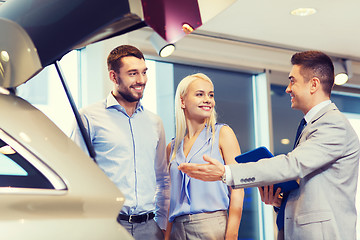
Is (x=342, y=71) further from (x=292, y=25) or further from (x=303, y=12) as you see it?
(x=303, y=12)

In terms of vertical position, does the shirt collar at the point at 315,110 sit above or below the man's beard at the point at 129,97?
below

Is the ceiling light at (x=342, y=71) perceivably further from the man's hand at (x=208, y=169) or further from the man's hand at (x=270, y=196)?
the man's hand at (x=208, y=169)

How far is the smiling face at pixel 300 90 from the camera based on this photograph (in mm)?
2393

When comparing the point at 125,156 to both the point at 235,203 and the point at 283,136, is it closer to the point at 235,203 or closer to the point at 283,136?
the point at 235,203

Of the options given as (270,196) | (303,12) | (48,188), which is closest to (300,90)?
(270,196)

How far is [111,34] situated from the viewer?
1299 mm

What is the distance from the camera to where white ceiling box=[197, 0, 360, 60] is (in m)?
4.19

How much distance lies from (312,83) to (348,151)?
37 centimetres

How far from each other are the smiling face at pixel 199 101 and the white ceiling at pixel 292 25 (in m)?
1.44

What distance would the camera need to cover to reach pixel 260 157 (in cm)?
227

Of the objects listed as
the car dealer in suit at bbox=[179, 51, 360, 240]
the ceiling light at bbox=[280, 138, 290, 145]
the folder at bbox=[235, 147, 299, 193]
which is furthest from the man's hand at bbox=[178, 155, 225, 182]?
the ceiling light at bbox=[280, 138, 290, 145]

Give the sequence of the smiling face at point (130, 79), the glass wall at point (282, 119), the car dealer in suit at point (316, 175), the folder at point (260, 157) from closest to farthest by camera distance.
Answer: the car dealer in suit at point (316, 175), the folder at point (260, 157), the smiling face at point (130, 79), the glass wall at point (282, 119)

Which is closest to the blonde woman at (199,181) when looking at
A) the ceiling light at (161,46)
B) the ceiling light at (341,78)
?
the ceiling light at (161,46)

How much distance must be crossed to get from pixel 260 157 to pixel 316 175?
0.83 ft
